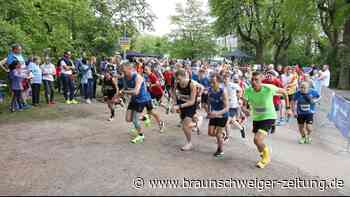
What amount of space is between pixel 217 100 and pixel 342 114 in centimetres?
448

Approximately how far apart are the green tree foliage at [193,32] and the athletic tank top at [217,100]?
2115 inches

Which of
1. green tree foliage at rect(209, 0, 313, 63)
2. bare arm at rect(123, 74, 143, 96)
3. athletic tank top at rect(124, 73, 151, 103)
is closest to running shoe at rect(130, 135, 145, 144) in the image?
athletic tank top at rect(124, 73, 151, 103)

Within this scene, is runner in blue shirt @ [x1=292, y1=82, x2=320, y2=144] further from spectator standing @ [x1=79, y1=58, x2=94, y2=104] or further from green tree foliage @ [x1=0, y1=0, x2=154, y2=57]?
green tree foliage @ [x1=0, y1=0, x2=154, y2=57]

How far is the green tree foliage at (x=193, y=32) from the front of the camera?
60438 millimetres

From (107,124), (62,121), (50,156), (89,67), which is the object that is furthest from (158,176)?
(89,67)

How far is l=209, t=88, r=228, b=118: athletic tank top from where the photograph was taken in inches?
260

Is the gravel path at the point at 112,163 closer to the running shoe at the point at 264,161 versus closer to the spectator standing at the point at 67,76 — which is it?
the running shoe at the point at 264,161

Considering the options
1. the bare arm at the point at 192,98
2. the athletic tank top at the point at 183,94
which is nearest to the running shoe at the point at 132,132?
the athletic tank top at the point at 183,94

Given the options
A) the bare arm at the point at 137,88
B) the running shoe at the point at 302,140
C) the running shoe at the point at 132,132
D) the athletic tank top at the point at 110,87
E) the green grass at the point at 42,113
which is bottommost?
the running shoe at the point at 302,140

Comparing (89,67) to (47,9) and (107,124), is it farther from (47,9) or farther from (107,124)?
(47,9)

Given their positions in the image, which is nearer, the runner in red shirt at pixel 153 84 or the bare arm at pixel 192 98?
the bare arm at pixel 192 98

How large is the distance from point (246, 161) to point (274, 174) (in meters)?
0.79

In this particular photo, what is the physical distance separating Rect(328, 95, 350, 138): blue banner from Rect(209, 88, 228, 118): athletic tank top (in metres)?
3.73

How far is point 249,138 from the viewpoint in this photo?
8.67m
